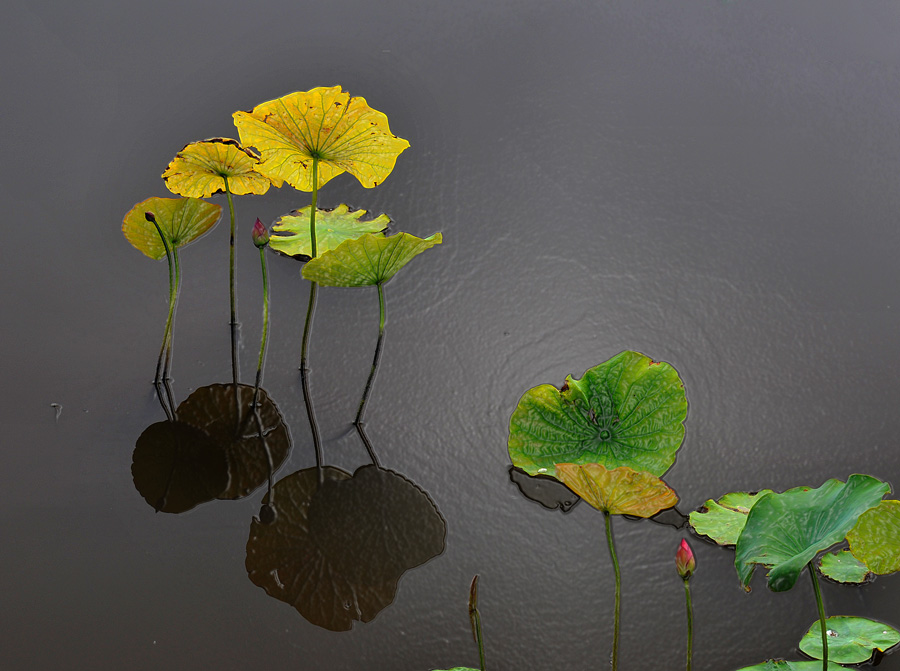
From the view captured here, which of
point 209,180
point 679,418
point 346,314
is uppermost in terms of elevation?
point 209,180

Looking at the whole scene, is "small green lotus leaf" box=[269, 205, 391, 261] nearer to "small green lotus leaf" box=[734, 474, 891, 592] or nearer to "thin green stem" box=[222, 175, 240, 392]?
"thin green stem" box=[222, 175, 240, 392]

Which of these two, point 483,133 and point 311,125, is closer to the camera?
point 311,125

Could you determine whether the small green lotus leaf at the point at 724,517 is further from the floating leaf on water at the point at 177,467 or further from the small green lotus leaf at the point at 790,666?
the floating leaf on water at the point at 177,467

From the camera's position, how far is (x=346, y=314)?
3.47ft

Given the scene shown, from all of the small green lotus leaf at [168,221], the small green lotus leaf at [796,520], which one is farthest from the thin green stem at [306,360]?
the small green lotus leaf at [796,520]

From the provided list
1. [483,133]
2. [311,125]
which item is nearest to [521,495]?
[311,125]

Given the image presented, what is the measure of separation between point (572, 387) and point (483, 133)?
56 centimetres

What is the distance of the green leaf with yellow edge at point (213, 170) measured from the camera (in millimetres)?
894

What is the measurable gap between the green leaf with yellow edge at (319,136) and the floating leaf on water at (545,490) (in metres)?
0.37

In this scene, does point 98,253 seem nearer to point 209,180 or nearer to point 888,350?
point 209,180

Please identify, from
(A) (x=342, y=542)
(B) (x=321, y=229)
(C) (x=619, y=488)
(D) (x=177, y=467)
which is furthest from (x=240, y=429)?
(C) (x=619, y=488)

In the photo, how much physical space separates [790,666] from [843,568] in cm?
12

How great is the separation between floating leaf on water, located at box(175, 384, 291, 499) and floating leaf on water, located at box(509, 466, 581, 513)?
248 millimetres

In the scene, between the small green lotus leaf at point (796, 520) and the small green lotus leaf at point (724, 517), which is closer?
the small green lotus leaf at point (796, 520)
